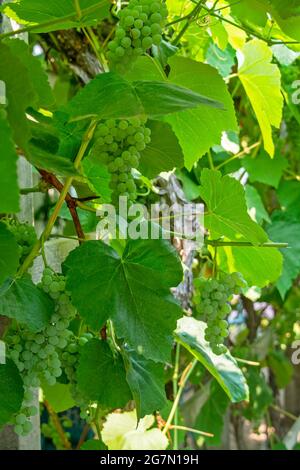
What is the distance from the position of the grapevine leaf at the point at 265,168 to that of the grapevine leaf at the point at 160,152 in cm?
84

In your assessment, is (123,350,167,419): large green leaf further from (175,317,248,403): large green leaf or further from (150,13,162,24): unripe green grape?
(150,13,162,24): unripe green grape

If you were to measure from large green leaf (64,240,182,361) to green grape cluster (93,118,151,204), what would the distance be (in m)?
0.07

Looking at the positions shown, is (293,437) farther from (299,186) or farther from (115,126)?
(115,126)

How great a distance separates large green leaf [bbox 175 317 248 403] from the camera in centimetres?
99

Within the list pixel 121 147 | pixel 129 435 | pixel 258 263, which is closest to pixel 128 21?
pixel 121 147

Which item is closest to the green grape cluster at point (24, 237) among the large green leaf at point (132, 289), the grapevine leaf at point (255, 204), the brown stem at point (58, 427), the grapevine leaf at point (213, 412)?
the large green leaf at point (132, 289)

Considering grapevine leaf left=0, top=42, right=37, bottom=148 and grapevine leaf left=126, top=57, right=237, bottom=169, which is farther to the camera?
grapevine leaf left=126, top=57, right=237, bottom=169

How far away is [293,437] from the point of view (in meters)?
1.93

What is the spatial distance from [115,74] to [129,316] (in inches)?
8.4

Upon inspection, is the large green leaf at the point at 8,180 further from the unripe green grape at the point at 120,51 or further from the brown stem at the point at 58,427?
the brown stem at the point at 58,427

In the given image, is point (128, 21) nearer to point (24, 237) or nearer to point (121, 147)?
point (121, 147)

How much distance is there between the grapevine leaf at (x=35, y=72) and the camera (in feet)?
2.40

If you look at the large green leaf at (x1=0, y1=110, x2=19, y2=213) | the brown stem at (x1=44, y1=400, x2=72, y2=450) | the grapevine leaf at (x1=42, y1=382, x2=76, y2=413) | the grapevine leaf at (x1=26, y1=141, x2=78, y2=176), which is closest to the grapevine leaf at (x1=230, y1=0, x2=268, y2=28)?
the grapevine leaf at (x1=26, y1=141, x2=78, y2=176)

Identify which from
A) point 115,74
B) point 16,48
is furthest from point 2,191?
point 16,48
